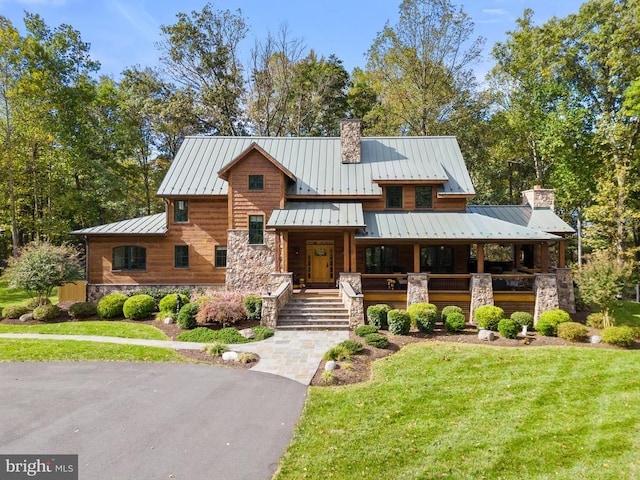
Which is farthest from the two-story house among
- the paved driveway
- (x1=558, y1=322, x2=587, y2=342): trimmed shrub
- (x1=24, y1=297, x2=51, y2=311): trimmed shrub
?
the paved driveway

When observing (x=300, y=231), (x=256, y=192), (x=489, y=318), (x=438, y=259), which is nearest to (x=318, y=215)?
(x=300, y=231)

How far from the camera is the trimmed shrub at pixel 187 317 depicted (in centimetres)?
1437

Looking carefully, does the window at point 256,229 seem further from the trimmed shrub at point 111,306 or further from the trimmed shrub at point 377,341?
the trimmed shrub at point 377,341

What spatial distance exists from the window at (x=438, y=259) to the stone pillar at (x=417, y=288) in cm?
332

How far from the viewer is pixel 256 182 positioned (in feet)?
60.6

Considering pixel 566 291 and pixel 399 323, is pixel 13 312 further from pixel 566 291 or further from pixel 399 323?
Result: pixel 566 291

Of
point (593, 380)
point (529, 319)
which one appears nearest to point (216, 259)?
point (529, 319)

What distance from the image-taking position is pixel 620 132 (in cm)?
2209

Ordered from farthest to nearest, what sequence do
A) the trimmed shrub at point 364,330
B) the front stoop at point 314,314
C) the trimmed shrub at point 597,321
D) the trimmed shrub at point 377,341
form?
the front stoop at point 314,314, the trimmed shrub at point 597,321, the trimmed shrub at point 364,330, the trimmed shrub at point 377,341

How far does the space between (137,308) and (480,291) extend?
51.8 ft

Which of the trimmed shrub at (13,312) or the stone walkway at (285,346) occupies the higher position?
the trimmed shrub at (13,312)

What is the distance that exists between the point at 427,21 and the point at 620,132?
1568 cm

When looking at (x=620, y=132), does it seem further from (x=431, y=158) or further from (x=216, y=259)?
(x=216, y=259)

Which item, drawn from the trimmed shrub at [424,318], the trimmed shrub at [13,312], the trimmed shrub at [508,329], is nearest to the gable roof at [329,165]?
the trimmed shrub at [424,318]
